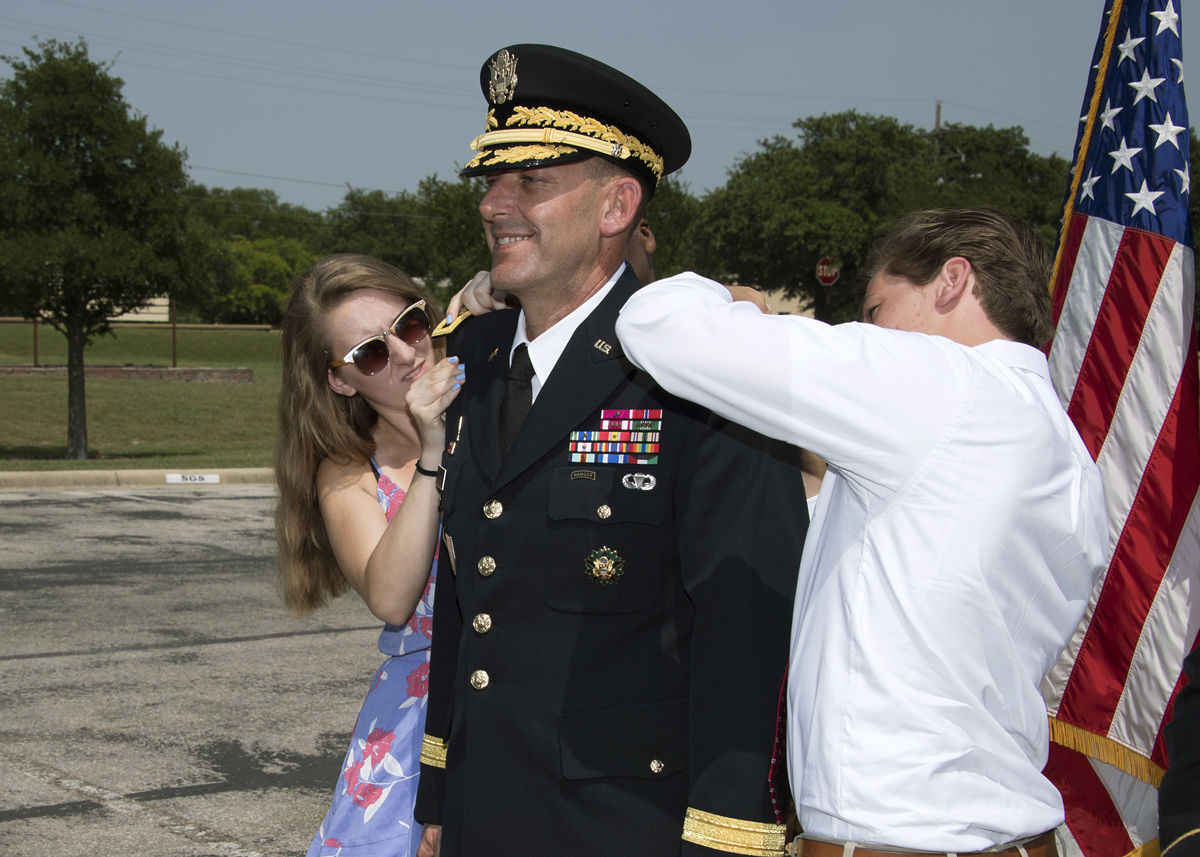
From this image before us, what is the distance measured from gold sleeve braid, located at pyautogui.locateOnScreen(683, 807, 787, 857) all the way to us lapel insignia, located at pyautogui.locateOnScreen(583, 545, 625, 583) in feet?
1.45

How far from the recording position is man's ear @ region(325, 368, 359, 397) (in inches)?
127

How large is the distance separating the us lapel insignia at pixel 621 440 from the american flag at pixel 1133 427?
199 cm

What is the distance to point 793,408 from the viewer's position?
174 centimetres

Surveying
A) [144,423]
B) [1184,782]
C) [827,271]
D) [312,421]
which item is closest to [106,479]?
[144,423]

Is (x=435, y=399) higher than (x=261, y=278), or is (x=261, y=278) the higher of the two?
(x=261, y=278)

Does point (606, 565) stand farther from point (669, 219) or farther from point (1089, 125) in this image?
point (669, 219)

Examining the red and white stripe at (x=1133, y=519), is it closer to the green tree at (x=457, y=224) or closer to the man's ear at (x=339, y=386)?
the man's ear at (x=339, y=386)

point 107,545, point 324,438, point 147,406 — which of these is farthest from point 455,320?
point 147,406

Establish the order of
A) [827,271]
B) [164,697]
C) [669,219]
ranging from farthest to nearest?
[827,271] < [669,219] < [164,697]

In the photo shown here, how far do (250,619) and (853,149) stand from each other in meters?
50.0

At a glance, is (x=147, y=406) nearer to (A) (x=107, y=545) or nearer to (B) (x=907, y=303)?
(A) (x=107, y=545)

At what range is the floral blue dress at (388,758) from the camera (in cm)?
295

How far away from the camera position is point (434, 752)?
8.70 ft

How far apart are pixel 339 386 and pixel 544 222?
107 cm
